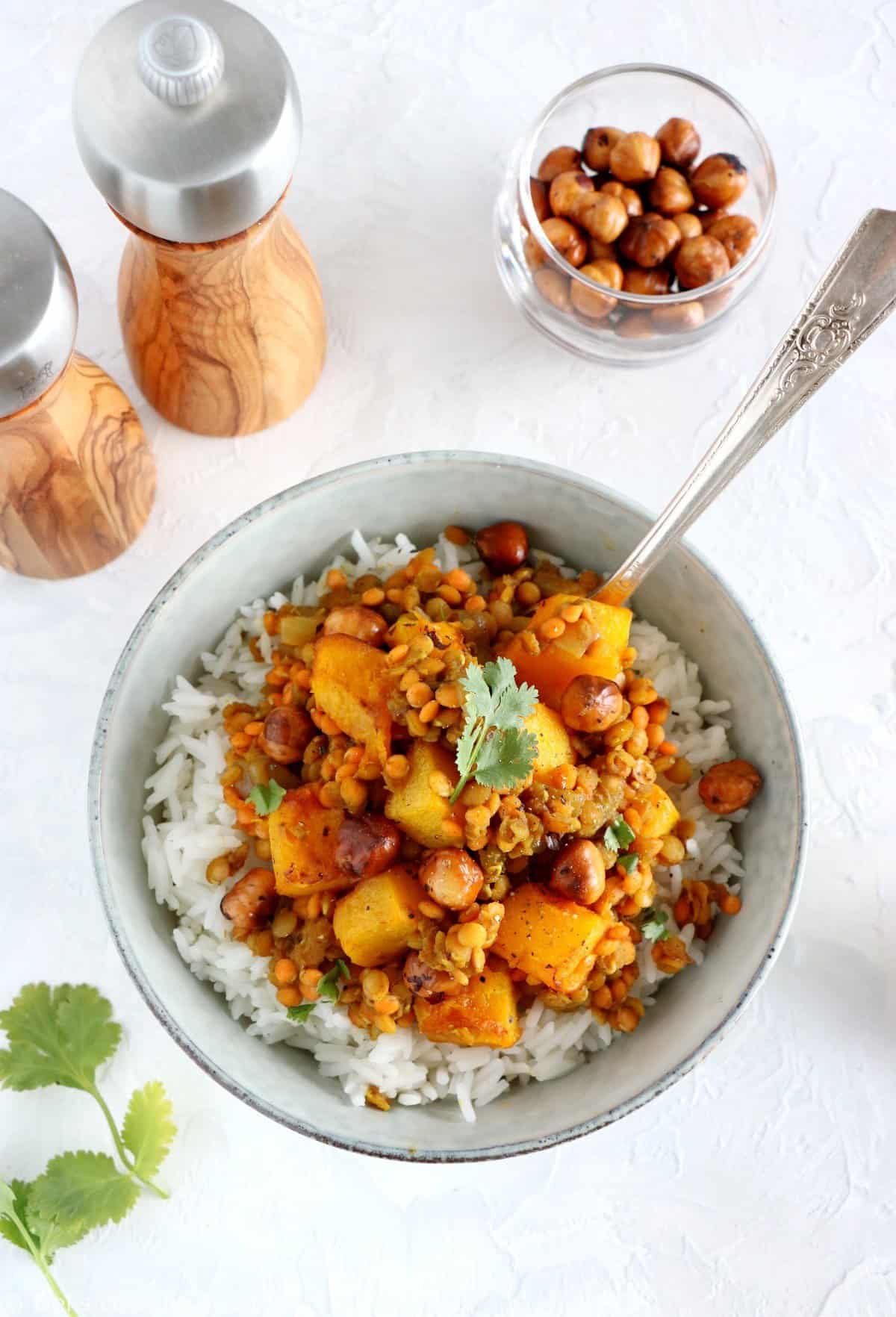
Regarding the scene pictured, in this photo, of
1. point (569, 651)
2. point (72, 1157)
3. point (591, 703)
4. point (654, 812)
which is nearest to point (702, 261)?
point (569, 651)

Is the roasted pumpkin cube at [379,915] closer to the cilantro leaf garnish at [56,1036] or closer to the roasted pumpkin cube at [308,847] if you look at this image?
the roasted pumpkin cube at [308,847]

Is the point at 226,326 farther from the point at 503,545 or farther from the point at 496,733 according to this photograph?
the point at 496,733

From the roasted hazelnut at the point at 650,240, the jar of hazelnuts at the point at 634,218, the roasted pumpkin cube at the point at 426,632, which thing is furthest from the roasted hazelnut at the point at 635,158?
the roasted pumpkin cube at the point at 426,632

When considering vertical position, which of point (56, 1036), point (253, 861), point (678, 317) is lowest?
point (56, 1036)

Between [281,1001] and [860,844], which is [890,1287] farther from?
[281,1001]

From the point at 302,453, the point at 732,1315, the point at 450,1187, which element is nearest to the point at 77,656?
the point at 302,453

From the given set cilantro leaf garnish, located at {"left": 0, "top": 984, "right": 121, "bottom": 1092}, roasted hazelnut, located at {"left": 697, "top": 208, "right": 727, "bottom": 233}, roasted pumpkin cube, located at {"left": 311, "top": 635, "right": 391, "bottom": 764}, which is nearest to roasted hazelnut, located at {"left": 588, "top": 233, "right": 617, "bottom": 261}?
roasted hazelnut, located at {"left": 697, "top": 208, "right": 727, "bottom": 233}
